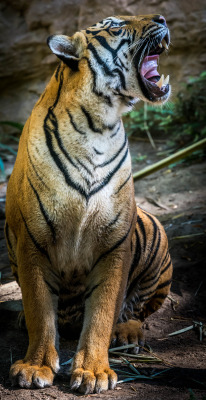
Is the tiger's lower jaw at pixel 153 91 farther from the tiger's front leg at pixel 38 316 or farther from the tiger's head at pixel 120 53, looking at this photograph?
the tiger's front leg at pixel 38 316

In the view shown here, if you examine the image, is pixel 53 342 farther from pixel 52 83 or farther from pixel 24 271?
pixel 52 83

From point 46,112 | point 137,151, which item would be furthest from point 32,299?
point 137,151

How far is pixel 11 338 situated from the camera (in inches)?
126

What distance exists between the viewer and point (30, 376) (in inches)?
101

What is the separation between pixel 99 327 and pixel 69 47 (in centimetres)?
151

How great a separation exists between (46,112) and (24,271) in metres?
0.89

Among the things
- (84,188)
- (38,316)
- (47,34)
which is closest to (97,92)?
(84,188)

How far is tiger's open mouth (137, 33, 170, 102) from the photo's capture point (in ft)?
9.40

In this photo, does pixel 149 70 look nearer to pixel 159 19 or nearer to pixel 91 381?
pixel 159 19

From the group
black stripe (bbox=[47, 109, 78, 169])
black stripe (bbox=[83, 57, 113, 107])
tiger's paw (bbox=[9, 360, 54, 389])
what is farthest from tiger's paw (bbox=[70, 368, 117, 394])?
black stripe (bbox=[83, 57, 113, 107])

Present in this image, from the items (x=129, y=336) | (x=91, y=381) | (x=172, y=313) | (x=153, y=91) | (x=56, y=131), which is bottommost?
(x=172, y=313)

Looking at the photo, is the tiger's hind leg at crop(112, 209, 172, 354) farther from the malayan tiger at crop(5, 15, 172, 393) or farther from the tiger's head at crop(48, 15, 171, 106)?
the tiger's head at crop(48, 15, 171, 106)

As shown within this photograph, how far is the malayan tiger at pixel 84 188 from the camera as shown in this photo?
272 cm

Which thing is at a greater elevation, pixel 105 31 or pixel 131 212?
pixel 105 31
